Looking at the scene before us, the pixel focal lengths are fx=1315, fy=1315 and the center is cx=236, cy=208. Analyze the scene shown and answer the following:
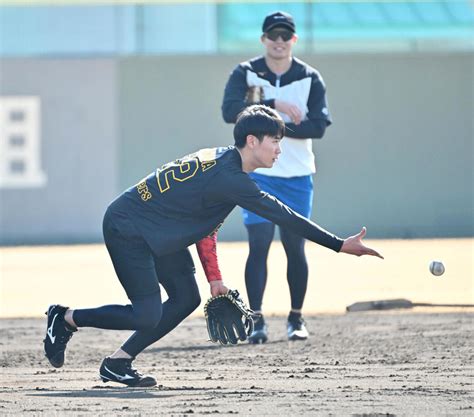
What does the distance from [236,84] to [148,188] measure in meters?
2.71

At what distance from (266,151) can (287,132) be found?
2559 millimetres

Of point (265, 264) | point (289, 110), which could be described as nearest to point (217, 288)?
point (265, 264)

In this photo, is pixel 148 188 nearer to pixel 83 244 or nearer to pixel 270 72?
pixel 270 72

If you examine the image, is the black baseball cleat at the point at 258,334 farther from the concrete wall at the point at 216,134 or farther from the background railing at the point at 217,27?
the background railing at the point at 217,27

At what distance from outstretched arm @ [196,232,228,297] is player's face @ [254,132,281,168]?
1.76 ft

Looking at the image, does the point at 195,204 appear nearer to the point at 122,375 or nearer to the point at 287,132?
the point at 122,375

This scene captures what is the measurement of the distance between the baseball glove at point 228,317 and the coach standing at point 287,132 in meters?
1.87

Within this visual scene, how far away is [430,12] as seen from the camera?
21312 millimetres

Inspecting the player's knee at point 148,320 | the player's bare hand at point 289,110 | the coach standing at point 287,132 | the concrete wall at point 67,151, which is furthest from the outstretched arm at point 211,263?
the concrete wall at point 67,151

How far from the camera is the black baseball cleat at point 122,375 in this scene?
22.2ft

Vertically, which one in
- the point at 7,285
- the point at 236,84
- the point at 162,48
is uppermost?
the point at 162,48

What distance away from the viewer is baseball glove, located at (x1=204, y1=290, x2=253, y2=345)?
7012 mm

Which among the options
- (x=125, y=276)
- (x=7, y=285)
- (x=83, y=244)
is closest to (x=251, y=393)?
(x=125, y=276)

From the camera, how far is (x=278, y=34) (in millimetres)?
9172
